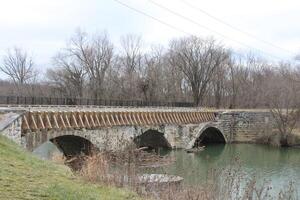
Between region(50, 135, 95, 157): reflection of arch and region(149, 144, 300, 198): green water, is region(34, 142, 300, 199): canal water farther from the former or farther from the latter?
region(50, 135, 95, 157): reflection of arch

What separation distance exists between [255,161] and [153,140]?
12.7 metres

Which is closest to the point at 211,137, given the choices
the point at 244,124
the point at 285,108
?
Result: the point at 244,124

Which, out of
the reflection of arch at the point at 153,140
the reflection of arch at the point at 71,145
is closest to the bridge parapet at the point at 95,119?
the reflection of arch at the point at 153,140

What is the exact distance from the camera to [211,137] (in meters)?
59.1

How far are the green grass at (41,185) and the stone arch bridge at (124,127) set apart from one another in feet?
17.4

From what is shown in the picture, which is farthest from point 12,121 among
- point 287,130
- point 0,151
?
point 287,130

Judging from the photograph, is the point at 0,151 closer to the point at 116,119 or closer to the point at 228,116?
the point at 116,119

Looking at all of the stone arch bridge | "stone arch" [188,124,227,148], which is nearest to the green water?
"stone arch" [188,124,227,148]

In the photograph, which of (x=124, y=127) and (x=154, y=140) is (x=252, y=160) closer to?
(x=124, y=127)

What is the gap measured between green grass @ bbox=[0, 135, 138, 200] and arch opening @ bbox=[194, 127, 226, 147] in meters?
46.1

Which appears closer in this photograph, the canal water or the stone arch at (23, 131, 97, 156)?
the stone arch at (23, 131, 97, 156)

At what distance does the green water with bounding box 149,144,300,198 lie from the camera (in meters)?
28.1

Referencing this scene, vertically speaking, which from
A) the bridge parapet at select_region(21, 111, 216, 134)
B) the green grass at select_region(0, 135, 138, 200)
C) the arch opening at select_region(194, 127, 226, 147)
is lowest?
the arch opening at select_region(194, 127, 226, 147)

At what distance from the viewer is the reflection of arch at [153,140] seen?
46094mm
